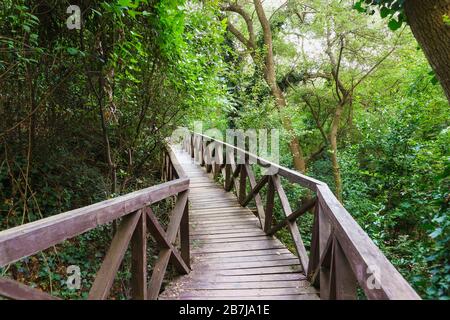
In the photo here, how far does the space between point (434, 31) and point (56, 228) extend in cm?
306

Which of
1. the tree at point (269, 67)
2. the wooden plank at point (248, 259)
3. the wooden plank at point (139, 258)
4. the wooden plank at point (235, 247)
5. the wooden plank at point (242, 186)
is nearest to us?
the wooden plank at point (139, 258)

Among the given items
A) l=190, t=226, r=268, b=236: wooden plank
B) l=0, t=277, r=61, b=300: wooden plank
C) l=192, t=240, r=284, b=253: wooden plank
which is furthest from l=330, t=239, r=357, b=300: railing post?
l=190, t=226, r=268, b=236: wooden plank

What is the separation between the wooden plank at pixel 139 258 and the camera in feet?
8.32

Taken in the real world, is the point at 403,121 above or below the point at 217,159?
above

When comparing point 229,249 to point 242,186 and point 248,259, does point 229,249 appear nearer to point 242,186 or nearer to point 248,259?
point 248,259

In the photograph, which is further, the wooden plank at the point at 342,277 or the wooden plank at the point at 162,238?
the wooden plank at the point at 162,238

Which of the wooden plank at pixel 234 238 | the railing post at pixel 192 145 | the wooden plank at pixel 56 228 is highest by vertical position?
the railing post at pixel 192 145

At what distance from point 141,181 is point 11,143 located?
2.22 metres

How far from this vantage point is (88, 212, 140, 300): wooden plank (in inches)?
76.6

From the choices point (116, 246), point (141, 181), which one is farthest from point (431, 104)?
point (116, 246)

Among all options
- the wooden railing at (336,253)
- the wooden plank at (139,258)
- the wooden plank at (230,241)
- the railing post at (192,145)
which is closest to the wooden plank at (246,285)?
the wooden railing at (336,253)

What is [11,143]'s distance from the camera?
397 centimetres

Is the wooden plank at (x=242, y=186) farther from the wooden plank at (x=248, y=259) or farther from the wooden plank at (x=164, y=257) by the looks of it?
the wooden plank at (x=164, y=257)

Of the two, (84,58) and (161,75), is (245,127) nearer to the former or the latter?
(161,75)
